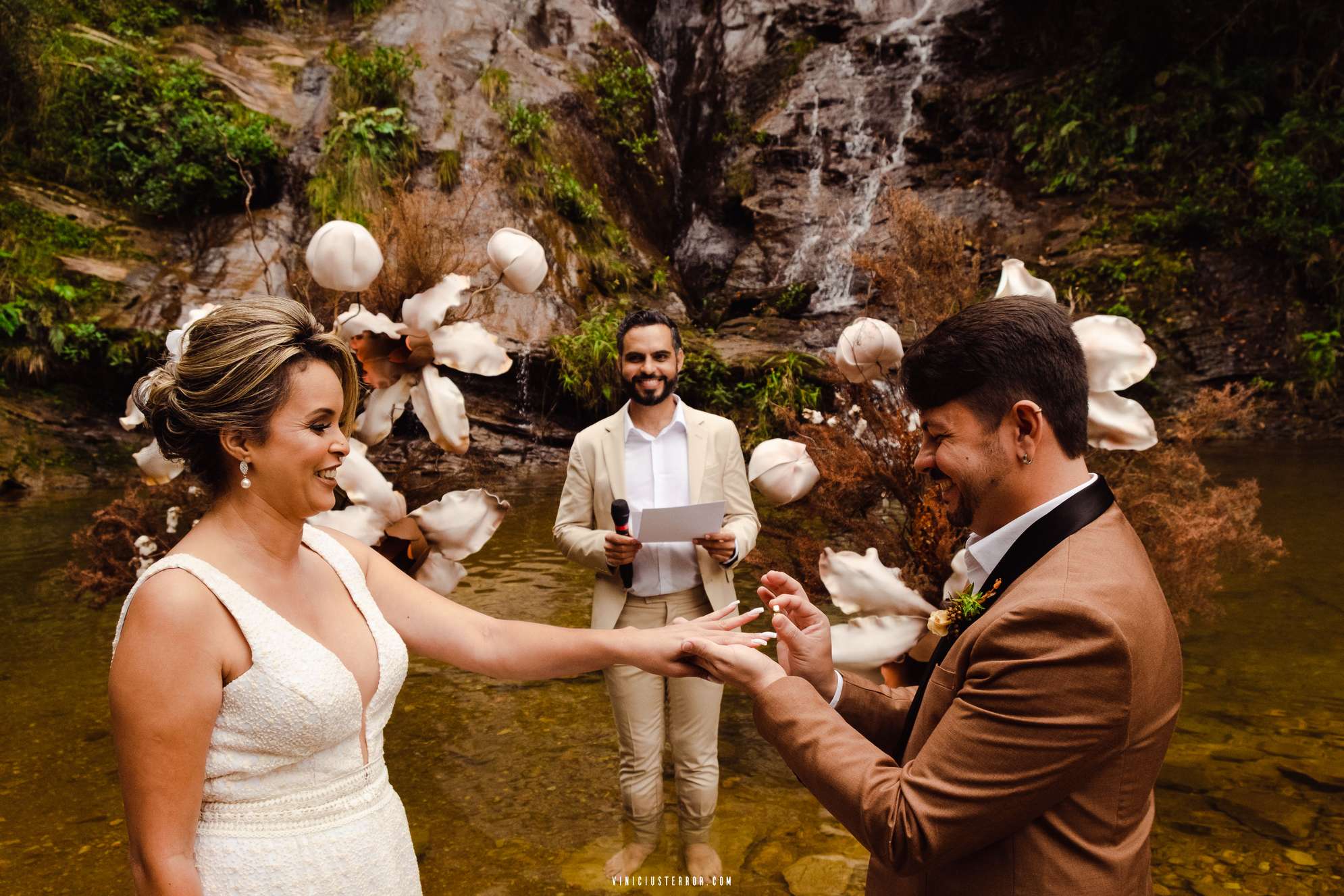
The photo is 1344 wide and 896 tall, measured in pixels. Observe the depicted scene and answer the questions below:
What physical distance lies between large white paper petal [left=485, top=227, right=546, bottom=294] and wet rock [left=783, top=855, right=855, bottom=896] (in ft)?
8.52

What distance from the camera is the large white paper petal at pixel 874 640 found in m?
2.85

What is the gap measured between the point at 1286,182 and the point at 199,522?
1542 cm

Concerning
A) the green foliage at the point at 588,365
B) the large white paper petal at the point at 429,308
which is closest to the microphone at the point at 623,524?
the large white paper petal at the point at 429,308

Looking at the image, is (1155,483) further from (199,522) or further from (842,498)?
(199,522)

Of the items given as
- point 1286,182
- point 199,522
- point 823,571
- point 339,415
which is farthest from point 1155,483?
point 1286,182

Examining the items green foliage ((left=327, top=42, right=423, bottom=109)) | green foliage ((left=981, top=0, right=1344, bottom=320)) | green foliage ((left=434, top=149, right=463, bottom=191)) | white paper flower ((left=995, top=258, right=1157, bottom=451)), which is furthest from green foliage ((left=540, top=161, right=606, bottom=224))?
white paper flower ((left=995, top=258, right=1157, bottom=451))

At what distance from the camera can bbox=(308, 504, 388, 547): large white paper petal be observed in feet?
9.00

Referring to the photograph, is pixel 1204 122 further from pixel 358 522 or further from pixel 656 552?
pixel 358 522

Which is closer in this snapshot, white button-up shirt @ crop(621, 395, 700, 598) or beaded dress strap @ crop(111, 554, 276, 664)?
beaded dress strap @ crop(111, 554, 276, 664)

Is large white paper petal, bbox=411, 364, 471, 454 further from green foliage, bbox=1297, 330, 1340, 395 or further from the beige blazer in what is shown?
green foliage, bbox=1297, 330, 1340, 395

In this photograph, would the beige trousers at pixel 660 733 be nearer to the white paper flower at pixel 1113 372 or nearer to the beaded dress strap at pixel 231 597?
the white paper flower at pixel 1113 372

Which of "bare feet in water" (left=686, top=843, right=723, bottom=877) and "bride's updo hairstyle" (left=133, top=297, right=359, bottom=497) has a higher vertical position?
"bride's updo hairstyle" (left=133, top=297, right=359, bottom=497)

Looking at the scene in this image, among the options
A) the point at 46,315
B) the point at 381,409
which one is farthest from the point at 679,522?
the point at 46,315

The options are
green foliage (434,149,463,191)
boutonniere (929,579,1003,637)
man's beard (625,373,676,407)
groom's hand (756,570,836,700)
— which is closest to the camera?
boutonniere (929,579,1003,637)
